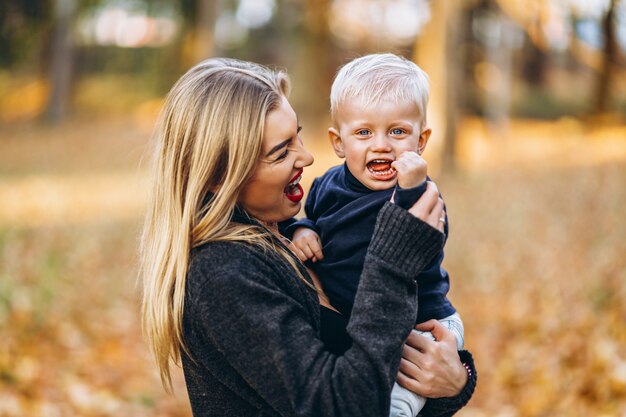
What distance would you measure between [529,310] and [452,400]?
202 inches

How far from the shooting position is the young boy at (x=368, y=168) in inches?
84.2

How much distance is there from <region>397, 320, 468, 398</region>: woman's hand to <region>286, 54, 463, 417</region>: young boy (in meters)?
0.14

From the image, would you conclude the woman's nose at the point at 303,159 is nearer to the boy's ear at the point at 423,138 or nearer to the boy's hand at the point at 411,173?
the boy's hand at the point at 411,173

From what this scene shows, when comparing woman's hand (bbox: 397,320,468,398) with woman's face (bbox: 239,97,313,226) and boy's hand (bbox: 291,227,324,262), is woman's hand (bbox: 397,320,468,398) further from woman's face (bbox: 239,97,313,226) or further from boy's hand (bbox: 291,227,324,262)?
woman's face (bbox: 239,97,313,226)

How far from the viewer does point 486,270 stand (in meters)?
8.38

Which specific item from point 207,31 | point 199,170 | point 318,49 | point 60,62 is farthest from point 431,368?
point 60,62

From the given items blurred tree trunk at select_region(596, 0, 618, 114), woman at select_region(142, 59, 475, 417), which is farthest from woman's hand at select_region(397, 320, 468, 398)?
blurred tree trunk at select_region(596, 0, 618, 114)

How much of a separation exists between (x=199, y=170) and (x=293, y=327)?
516 mm

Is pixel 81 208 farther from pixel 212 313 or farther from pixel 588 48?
pixel 588 48

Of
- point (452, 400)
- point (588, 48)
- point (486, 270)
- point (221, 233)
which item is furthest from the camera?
point (588, 48)

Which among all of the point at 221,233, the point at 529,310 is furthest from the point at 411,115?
the point at 529,310

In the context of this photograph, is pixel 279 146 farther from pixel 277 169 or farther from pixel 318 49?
pixel 318 49

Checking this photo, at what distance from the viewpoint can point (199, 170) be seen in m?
1.96

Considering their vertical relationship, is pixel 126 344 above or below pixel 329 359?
below
